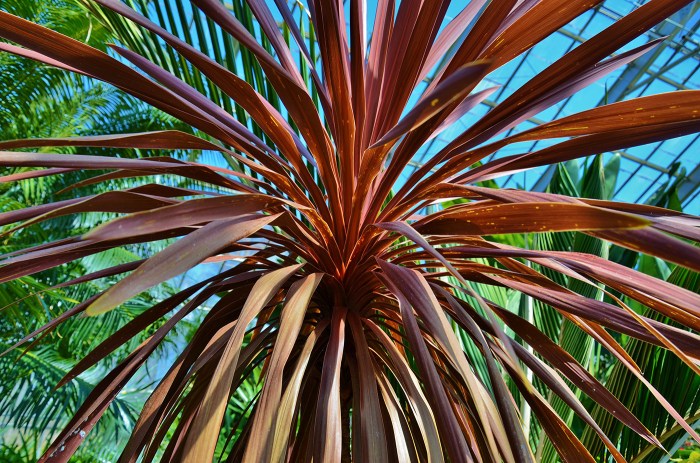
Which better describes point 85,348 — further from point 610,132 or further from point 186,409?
point 610,132

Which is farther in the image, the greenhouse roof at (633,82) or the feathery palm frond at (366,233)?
the greenhouse roof at (633,82)

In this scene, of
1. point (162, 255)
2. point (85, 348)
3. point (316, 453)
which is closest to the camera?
point (162, 255)

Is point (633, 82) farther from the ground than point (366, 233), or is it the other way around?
point (633, 82)

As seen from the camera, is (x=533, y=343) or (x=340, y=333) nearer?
(x=340, y=333)

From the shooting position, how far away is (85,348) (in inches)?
184

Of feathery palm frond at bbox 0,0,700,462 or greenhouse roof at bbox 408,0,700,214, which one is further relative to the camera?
greenhouse roof at bbox 408,0,700,214

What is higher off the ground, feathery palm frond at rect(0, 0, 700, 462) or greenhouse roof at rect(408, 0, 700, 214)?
greenhouse roof at rect(408, 0, 700, 214)

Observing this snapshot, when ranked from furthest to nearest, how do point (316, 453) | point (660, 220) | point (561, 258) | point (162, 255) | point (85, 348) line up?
point (85, 348), point (561, 258), point (660, 220), point (316, 453), point (162, 255)

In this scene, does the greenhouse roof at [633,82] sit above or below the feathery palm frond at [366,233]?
above

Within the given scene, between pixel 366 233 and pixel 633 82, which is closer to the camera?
pixel 366 233

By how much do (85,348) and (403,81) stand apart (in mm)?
4334

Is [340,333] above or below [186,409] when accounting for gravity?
above

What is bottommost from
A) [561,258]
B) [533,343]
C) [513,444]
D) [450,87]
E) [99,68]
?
[513,444]

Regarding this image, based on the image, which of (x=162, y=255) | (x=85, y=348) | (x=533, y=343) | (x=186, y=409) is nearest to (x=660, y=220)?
(x=533, y=343)
